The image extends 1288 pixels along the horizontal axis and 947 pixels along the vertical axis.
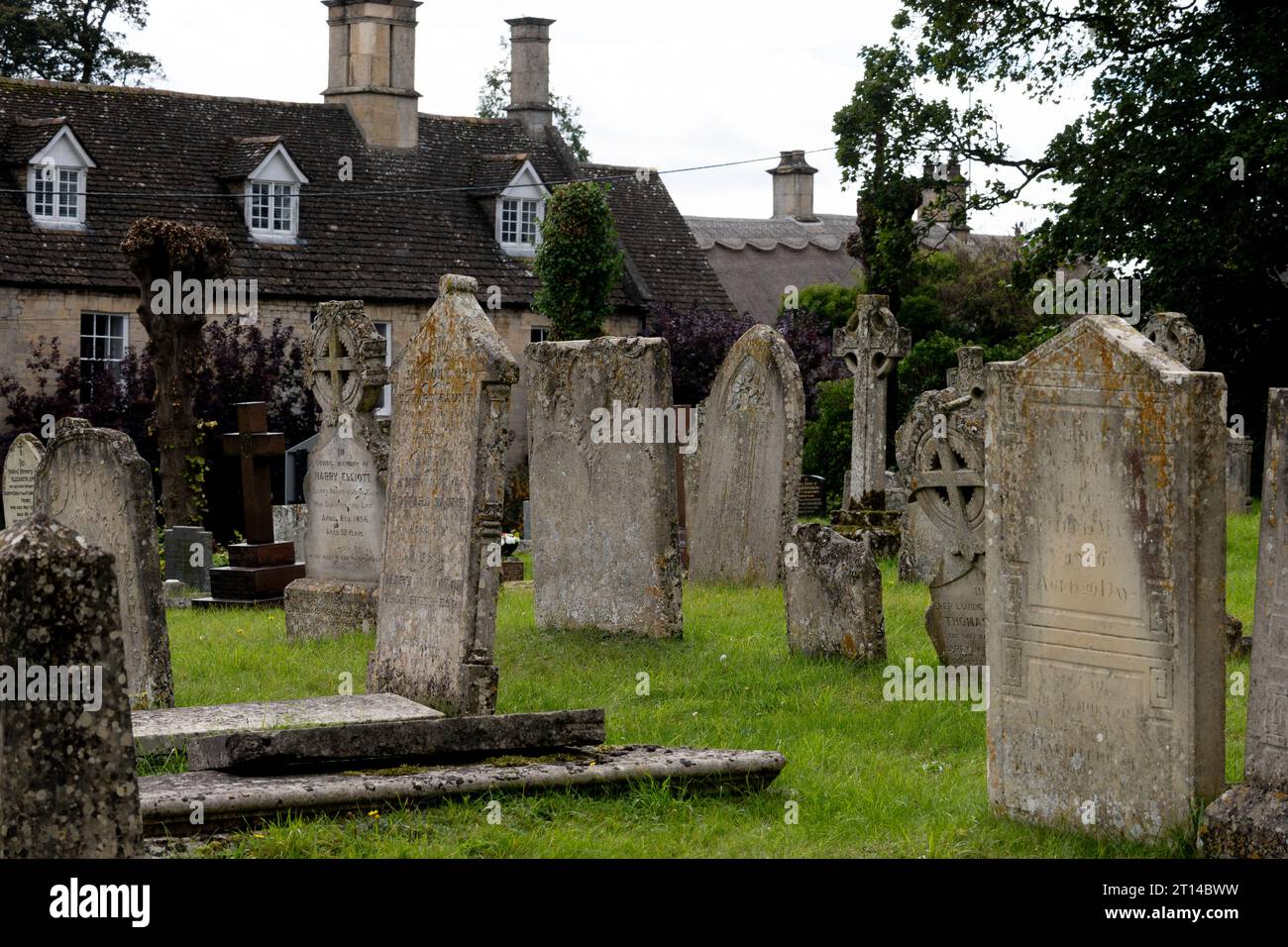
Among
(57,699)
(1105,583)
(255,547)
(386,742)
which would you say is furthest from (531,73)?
(57,699)

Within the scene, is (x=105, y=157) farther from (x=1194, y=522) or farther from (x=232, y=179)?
(x=1194, y=522)

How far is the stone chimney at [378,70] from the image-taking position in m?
35.8

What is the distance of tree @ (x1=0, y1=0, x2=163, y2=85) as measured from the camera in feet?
132

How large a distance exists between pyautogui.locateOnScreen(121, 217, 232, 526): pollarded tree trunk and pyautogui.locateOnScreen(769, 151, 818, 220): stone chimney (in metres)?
39.1

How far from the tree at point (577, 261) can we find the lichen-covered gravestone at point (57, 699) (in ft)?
88.2

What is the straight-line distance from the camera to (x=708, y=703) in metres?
10.6

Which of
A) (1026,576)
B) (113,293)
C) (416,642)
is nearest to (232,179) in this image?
(113,293)

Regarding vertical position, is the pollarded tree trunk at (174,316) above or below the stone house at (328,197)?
below

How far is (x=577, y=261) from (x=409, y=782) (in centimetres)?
2473

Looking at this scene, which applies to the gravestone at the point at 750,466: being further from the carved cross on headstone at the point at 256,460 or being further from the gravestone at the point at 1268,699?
the gravestone at the point at 1268,699

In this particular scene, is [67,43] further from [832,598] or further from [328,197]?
[832,598]

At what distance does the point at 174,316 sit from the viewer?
21.5 meters

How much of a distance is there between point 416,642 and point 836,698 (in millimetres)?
2573

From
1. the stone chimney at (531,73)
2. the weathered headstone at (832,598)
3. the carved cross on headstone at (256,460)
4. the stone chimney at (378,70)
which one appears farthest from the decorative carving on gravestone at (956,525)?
the stone chimney at (531,73)
